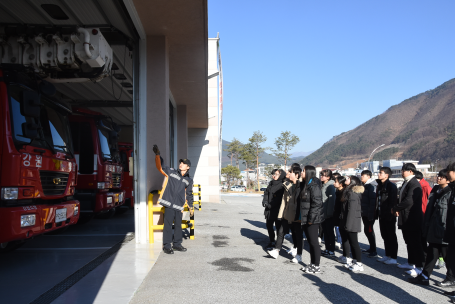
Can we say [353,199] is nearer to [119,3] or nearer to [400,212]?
[400,212]

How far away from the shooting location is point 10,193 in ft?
15.8

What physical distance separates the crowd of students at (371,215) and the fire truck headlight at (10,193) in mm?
4007

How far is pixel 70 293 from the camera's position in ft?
14.1

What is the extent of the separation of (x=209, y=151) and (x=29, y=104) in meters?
16.3

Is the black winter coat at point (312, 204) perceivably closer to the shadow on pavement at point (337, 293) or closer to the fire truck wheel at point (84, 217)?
the shadow on pavement at point (337, 293)

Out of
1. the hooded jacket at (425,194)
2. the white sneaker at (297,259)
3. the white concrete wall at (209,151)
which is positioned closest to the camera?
the white sneaker at (297,259)

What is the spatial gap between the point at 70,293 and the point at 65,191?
7.75ft

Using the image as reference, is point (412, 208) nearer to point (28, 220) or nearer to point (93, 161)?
point (28, 220)

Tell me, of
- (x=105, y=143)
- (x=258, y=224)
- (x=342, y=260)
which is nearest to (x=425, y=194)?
(x=342, y=260)

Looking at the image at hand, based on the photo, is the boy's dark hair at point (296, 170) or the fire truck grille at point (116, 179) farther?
the fire truck grille at point (116, 179)

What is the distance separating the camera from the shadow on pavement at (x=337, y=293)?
4.33m

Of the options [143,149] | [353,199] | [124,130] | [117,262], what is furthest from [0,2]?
[124,130]

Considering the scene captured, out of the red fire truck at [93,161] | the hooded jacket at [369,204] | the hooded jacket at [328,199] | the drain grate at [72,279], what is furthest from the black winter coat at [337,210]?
the red fire truck at [93,161]

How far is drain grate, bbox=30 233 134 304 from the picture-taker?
13.5ft
